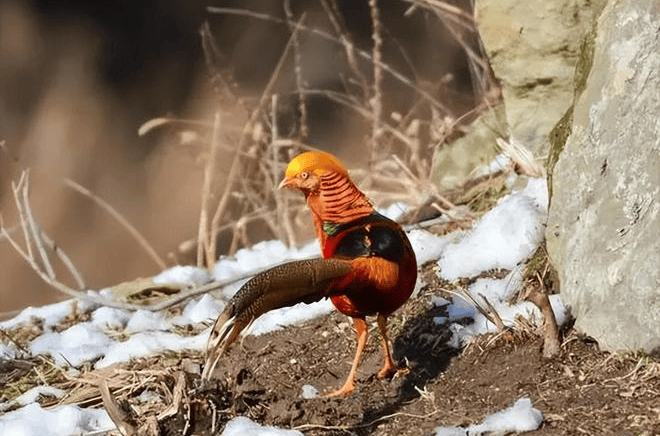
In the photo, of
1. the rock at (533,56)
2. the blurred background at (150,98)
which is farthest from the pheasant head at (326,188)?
the blurred background at (150,98)

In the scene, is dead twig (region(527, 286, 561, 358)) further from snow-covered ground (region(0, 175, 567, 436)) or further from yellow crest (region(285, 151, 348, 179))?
yellow crest (region(285, 151, 348, 179))

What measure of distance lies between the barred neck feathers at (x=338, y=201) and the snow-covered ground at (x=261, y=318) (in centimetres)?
40

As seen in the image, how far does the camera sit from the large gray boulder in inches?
100

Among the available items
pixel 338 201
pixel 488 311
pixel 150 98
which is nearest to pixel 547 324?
pixel 488 311

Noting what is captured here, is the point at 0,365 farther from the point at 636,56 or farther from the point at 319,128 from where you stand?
the point at 319,128

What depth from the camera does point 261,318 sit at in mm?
3199

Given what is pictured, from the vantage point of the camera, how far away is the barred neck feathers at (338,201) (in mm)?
2633

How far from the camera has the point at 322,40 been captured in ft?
19.7

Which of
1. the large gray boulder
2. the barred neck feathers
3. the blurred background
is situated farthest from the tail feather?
the blurred background

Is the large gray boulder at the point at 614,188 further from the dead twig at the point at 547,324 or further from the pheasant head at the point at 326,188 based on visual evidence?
the pheasant head at the point at 326,188

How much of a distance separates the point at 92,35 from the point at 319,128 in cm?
114

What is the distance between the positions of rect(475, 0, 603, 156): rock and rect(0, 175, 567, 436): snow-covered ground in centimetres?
41

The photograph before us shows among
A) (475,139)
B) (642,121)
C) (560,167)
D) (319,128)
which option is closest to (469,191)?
(475,139)

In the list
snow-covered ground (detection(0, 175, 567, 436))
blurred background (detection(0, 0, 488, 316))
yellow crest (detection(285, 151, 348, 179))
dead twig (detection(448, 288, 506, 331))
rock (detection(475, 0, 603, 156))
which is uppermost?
yellow crest (detection(285, 151, 348, 179))
